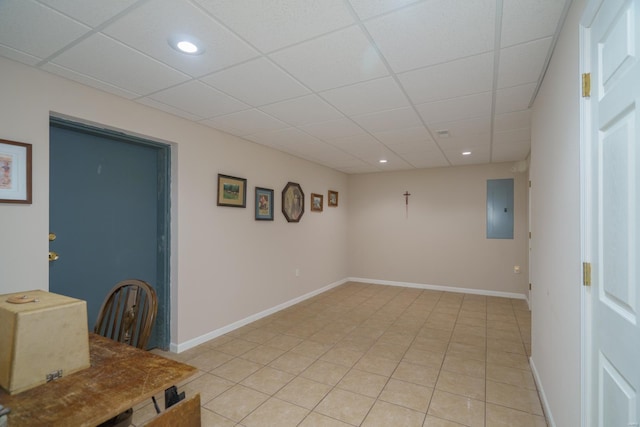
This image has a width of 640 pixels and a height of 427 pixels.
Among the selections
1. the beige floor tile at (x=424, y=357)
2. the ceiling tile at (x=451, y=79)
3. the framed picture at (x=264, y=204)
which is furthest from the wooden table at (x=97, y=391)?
the framed picture at (x=264, y=204)

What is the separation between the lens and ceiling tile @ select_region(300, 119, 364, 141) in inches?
126

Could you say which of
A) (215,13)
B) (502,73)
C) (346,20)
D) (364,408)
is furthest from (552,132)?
(364,408)

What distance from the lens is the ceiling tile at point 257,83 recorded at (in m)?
→ 2.05

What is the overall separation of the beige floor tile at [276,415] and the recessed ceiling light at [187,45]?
7.95ft

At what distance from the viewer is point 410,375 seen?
8.48 feet

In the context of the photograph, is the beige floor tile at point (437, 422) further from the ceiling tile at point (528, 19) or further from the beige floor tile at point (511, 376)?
the ceiling tile at point (528, 19)

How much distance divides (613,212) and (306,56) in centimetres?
173

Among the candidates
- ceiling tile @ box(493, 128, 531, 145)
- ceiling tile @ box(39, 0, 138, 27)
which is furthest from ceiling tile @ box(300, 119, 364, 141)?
ceiling tile @ box(39, 0, 138, 27)

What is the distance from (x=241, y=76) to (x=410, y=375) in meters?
2.83

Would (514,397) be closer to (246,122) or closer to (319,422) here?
(319,422)

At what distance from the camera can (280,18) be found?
60.4 inches

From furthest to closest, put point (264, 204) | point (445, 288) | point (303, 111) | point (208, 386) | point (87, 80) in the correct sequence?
point (445, 288), point (264, 204), point (303, 111), point (208, 386), point (87, 80)

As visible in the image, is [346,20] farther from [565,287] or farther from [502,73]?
[565,287]

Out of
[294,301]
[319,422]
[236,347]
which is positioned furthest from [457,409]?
[294,301]
